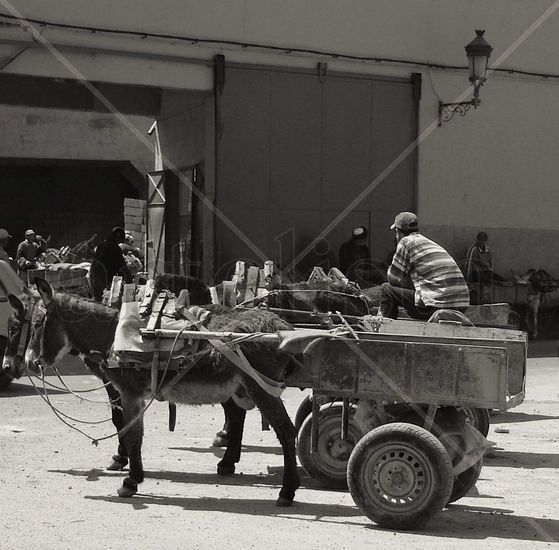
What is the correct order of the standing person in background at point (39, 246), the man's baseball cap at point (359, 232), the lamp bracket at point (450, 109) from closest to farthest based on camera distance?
the man's baseball cap at point (359, 232) < the standing person in background at point (39, 246) < the lamp bracket at point (450, 109)

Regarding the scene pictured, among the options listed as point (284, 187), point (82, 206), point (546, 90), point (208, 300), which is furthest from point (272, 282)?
point (82, 206)

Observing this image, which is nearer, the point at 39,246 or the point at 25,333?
the point at 25,333

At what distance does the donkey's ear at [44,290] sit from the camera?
763cm

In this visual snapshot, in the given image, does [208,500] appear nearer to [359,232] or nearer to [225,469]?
[225,469]

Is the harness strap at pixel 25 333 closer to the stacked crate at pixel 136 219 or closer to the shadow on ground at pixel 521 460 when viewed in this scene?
the shadow on ground at pixel 521 460

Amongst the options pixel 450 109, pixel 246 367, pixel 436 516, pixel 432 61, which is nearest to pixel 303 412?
pixel 246 367

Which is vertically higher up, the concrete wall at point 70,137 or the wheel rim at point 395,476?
the concrete wall at point 70,137

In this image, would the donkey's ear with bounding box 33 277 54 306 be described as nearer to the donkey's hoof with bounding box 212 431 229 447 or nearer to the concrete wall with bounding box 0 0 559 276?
the donkey's hoof with bounding box 212 431 229 447

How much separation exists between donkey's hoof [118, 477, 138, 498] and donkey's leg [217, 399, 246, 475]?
104 centimetres

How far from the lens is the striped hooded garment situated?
8.90 meters

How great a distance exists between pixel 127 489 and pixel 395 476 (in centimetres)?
186

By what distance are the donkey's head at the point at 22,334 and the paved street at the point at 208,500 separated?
82 centimetres

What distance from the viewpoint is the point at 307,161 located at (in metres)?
18.2

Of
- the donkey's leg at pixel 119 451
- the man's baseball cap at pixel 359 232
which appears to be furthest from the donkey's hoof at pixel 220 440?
the man's baseball cap at pixel 359 232
